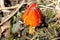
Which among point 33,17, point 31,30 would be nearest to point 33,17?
point 33,17

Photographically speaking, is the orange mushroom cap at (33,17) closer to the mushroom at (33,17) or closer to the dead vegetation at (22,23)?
the mushroom at (33,17)

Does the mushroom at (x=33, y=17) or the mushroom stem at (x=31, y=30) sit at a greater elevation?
the mushroom at (x=33, y=17)

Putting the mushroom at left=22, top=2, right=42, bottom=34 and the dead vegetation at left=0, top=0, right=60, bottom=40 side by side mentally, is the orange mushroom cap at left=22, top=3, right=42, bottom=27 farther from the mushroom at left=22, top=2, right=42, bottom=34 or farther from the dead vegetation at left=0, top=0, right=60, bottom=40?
the dead vegetation at left=0, top=0, right=60, bottom=40

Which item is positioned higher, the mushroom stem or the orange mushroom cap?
the orange mushroom cap

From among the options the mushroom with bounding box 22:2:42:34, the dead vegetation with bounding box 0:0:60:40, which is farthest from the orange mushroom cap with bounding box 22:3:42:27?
the dead vegetation with bounding box 0:0:60:40

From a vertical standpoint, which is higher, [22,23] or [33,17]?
[33,17]

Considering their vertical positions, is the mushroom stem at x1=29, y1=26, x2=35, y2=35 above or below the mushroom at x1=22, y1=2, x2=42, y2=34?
below

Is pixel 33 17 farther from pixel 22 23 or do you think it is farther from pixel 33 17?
pixel 22 23

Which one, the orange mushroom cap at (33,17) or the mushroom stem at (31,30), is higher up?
the orange mushroom cap at (33,17)

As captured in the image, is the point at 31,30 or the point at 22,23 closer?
the point at 31,30

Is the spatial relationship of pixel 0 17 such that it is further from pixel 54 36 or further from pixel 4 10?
pixel 54 36

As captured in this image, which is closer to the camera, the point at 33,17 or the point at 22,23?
the point at 33,17

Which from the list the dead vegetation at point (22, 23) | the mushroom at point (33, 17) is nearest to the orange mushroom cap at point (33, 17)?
the mushroom at point (33, 17)
